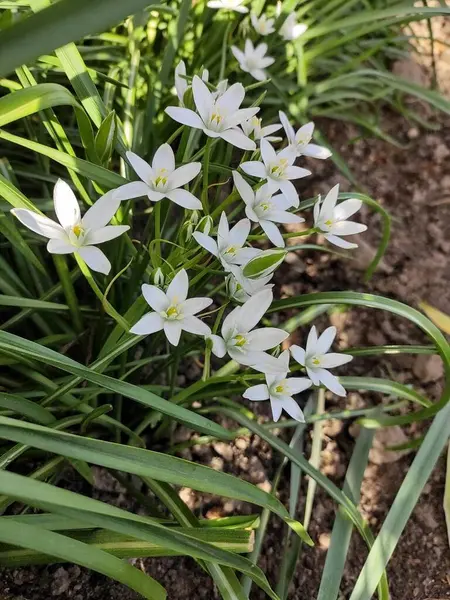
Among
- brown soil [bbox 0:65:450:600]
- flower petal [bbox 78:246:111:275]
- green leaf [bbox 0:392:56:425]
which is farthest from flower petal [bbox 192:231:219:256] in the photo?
brown soil [bbox 0:65:450:600]

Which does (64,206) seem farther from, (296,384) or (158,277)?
(296,384)

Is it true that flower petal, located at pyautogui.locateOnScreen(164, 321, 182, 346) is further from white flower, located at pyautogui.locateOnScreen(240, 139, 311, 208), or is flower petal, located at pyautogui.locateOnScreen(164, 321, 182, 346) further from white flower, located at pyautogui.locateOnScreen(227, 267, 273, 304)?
white flower, located at pyautogui.locateOnScreen(240, 139, 311, 208)

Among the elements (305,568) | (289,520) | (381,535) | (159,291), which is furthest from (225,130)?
(305,568)

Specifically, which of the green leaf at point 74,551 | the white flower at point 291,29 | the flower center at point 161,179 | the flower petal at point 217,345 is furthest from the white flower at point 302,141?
the green leaf at point 74,551

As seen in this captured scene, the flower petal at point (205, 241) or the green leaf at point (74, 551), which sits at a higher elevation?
the flower petal at point (205, 241)

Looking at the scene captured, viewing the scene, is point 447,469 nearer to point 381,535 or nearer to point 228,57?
point 381,535

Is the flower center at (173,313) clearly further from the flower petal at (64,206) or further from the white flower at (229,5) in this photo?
the white flower at (229,5)
